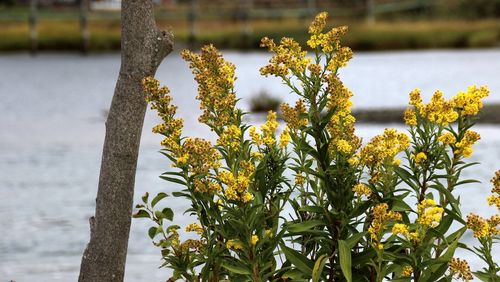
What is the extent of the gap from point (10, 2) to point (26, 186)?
20.7 meters

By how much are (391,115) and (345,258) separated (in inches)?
700

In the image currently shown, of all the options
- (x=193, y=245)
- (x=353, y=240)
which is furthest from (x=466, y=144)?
(x=193, y=245)

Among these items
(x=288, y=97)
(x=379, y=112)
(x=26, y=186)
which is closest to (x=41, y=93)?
(x=288, y=97)

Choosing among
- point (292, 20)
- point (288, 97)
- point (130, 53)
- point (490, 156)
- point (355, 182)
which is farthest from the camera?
point (292, 20)

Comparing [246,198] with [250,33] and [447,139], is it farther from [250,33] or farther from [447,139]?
[250,33]

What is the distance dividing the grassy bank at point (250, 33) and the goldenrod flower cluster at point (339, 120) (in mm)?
44668

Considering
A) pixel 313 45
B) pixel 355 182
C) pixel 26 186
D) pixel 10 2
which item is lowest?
pixel 355 182

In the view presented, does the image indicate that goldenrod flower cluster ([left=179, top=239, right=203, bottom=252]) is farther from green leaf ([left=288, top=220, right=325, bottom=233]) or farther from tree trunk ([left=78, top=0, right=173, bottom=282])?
green leaf ([left=288, top=220, right=325, bottom=233])

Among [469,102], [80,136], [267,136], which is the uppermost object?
[80,136]

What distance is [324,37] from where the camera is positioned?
5.20 meters

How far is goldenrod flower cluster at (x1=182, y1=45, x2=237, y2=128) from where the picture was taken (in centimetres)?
520

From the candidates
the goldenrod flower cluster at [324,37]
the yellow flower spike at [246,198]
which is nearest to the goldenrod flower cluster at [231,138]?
the yellow flower spike at [246,198]

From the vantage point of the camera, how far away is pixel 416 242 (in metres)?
4.71

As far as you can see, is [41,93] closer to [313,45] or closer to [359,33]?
[359,33]
